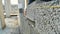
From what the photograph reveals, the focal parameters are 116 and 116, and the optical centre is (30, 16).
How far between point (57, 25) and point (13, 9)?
48.9ft

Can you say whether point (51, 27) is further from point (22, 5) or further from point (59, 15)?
point (22, 5)

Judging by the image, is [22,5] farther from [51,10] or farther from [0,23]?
[51,10]

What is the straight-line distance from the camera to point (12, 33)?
714 centimetres

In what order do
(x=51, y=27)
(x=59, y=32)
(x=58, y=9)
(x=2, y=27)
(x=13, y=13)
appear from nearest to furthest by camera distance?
(x=59, y=32)
(x=58, y=9)
(x=51, y=27)
(x=2, y=27)
(x=13, y=13)

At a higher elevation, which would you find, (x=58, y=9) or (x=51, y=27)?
(x=58, y=9)

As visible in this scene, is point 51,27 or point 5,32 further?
point 5,32

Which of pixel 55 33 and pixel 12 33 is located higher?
pixel 55 33

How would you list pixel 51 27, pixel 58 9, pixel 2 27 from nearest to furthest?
pixel 58 9
pixel 51 27
pixel 2 27

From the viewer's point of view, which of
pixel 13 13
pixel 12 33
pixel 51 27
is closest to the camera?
pixel 51 27

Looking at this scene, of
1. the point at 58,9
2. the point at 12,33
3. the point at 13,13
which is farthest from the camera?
the point at 13,13

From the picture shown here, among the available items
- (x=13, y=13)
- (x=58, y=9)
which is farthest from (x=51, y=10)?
(x=13, y=13)

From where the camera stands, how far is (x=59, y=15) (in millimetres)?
1797

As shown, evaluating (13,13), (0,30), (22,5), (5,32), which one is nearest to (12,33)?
(5,32)

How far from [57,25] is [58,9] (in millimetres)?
257
